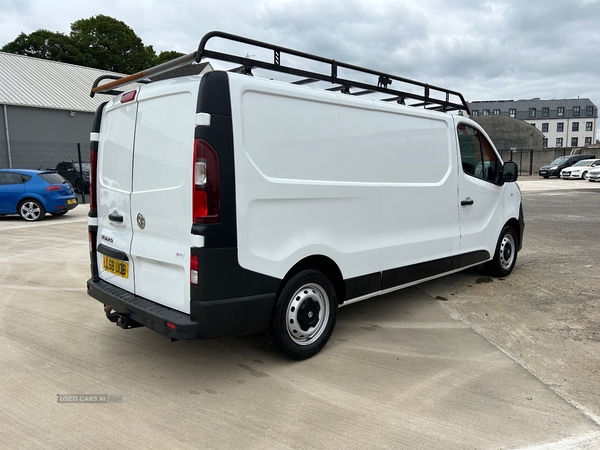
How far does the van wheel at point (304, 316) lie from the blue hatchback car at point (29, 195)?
36.0ft

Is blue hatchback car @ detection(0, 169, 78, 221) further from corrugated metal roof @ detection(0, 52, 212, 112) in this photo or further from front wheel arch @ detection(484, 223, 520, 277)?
corrugated metal roof @ detection(0, 52, 212, 112)

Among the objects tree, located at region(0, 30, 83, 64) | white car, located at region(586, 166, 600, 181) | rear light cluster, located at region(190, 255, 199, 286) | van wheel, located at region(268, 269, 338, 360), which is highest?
tree, located at region(0, 30, 83, 64)

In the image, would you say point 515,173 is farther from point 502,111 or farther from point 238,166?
point 502,111

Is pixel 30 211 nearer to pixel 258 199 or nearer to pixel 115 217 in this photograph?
pixel 115 217

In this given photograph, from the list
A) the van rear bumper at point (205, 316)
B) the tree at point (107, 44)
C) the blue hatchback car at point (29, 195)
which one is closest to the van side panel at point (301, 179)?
the van rear bumper at point (205, 316)

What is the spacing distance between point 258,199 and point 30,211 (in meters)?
11.5

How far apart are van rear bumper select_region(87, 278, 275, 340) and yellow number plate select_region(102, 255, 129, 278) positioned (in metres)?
0.21

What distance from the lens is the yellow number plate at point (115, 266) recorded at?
367 cm

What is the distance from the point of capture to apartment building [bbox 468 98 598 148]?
329 feet

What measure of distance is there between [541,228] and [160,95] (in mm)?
9950

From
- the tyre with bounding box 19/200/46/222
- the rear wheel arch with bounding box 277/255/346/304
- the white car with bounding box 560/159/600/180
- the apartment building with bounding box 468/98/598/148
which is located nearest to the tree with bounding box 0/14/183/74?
the tyre with bounding box 19/200/46/222

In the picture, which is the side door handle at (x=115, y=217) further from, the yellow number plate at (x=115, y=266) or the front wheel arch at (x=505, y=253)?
the front wheel arch at (x=505, y=253)

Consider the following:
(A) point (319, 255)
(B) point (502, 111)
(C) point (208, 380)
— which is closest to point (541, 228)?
(A) point (319, 255)

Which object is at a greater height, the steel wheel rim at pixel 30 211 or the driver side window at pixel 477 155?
the driver side window at pixel 477 155
